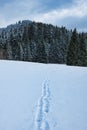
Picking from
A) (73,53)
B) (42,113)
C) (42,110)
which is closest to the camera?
(42,113)

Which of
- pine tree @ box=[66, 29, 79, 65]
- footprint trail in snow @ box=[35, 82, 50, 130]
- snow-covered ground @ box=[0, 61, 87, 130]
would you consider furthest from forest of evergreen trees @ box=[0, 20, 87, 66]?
footprint trail in snow @ box=[35, 82, 50, 130]

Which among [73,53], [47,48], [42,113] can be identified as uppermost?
[47,48]

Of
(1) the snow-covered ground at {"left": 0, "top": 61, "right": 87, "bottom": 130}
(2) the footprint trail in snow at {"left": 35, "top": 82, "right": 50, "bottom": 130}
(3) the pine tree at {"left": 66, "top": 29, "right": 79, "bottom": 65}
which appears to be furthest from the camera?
(3) the pine tree at {"left": 66, "top": 29, "right": 79, "bottom": 65}

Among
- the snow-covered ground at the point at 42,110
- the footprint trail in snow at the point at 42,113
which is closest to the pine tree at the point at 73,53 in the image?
the snow-covered ground at the point at 42,110

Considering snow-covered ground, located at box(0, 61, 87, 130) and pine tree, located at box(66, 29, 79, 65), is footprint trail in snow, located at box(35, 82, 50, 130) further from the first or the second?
pine tree, located at box(66, 29, 79, 65)

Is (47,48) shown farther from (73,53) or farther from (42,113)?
(42,113)

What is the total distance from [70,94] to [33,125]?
4.07 m

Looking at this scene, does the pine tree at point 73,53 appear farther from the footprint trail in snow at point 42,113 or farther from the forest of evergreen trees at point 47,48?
the footprint trail in snow at point 42,113

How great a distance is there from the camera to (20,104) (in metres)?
7.43

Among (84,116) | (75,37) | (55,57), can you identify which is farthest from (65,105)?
(55,57)

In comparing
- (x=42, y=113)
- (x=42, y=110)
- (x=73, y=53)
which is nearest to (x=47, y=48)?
(x=73, y=53)

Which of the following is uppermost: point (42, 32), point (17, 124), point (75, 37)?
point (42, 32)

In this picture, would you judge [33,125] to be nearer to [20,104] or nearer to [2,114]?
[2,114]

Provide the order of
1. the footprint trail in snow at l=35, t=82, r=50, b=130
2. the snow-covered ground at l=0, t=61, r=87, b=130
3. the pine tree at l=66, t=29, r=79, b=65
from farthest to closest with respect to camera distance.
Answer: the pine tree at l=66, t=29, r=79, b=65
the snow-covered ground at l=0, t=61, r=87, b=130
the footprint trail in snow at l=35, t=82, r=50, b=130
